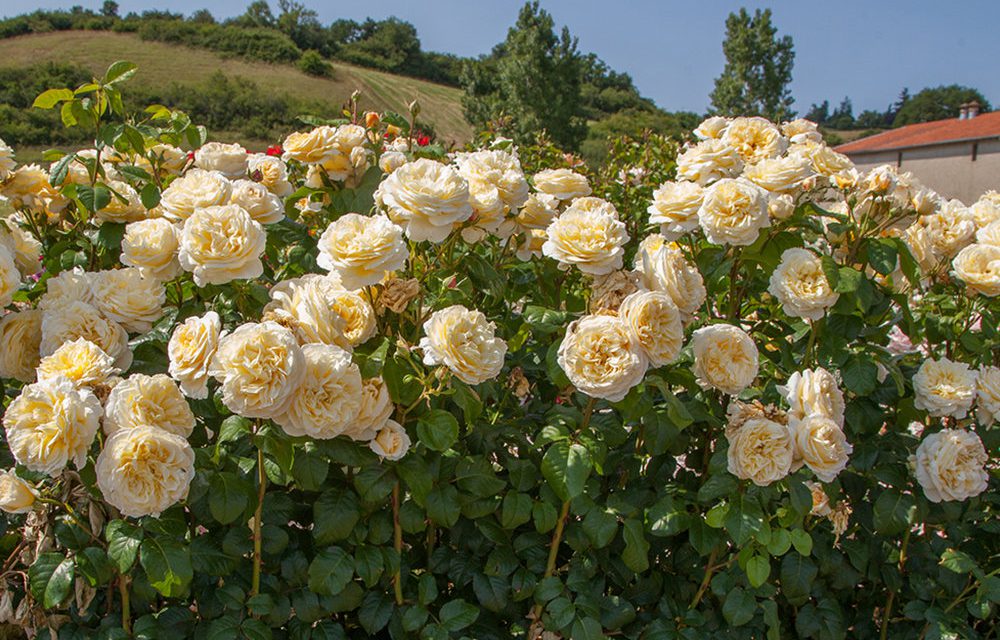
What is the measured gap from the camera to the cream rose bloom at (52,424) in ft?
3.33

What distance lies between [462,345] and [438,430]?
18 centimetres

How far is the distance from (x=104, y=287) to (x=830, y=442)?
127cm

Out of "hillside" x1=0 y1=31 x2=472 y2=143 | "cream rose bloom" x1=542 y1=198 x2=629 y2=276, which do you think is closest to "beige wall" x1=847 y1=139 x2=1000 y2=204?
"hillside" x1=0 y1=31 x2=472 y2=143

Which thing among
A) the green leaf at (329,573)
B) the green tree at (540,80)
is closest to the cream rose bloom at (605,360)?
the green leaf at (329,573)

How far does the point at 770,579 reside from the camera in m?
1.59

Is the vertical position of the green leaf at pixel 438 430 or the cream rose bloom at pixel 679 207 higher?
the cream rose bloom at pixel 679 207

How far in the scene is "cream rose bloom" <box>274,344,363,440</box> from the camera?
3.42ft

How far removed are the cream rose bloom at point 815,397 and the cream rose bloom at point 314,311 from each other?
79 cm

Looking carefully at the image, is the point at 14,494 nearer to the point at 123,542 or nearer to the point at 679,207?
the point at 123,542

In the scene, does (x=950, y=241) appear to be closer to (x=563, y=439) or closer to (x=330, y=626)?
(x=563, y=439)

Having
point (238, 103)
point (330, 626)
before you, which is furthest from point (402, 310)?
point (238, 103)

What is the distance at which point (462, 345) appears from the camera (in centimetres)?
113

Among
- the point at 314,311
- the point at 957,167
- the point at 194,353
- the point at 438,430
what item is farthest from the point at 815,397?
the point at 957,167

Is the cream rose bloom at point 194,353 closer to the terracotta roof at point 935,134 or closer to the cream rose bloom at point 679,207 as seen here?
the cream rose bloom at point 679,207
